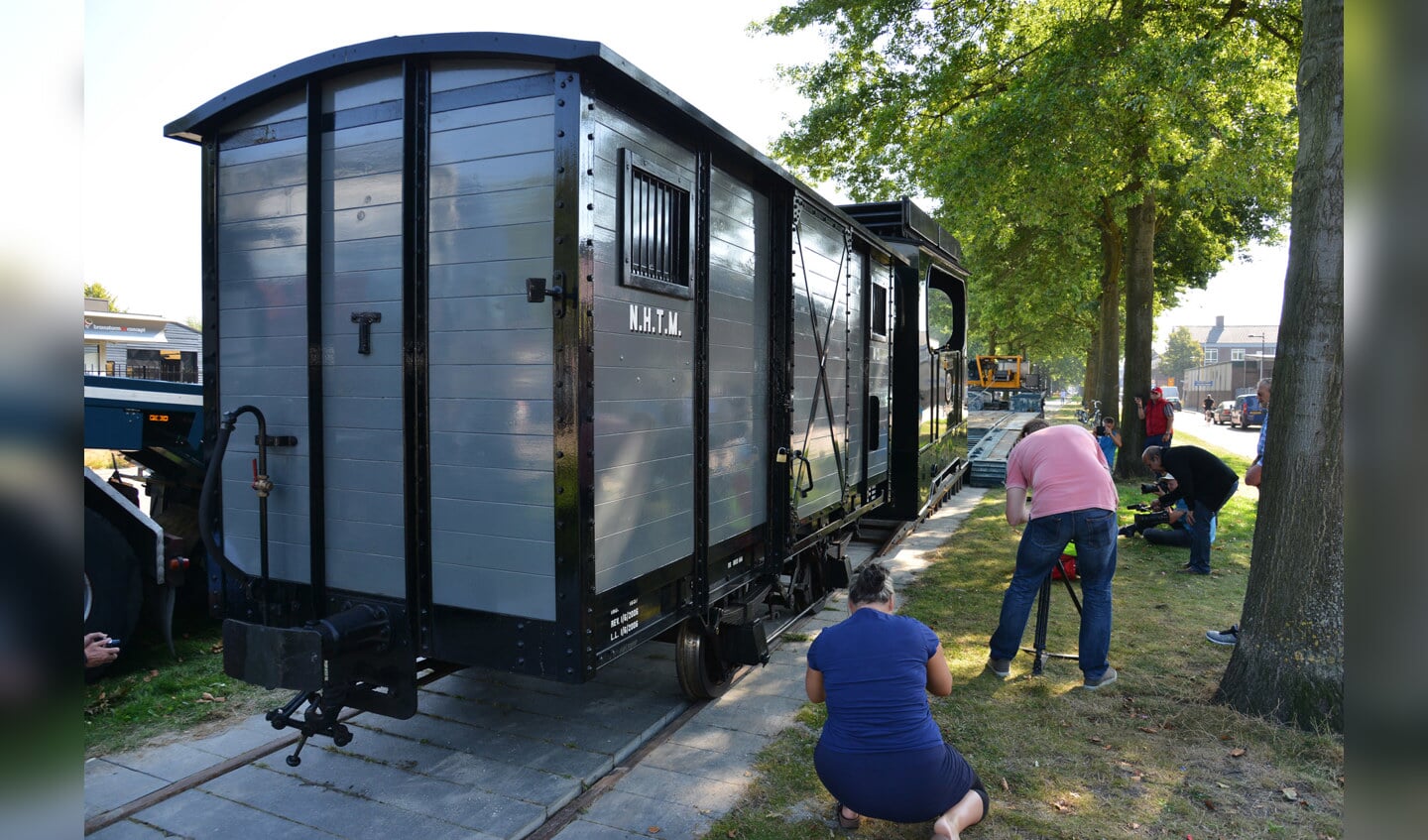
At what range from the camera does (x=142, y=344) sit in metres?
34.4

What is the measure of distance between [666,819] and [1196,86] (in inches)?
393

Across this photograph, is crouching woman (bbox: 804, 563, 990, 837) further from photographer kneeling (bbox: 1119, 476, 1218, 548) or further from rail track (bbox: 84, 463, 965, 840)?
photographer kneeling (bbox: 1119, 476, 1218, 548)

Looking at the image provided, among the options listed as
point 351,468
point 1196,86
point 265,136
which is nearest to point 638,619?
point 351,468

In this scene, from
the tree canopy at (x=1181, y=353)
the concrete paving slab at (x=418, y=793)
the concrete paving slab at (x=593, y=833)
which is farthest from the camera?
the tree canopy at (x=1181, y=353)

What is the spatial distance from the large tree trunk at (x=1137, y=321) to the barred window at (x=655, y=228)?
13.1 meters

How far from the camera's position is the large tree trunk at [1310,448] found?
4.56 m

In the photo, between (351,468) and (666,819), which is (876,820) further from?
(351,468)

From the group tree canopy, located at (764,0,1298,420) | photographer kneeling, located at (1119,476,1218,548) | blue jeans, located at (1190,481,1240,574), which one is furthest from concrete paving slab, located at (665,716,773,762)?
tree canopy, located at (764,0,1298,420)

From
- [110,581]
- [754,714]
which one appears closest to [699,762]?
[754,714]

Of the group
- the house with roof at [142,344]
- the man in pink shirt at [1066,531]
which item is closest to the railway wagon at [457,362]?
the man in pink shirt at [1066,531]

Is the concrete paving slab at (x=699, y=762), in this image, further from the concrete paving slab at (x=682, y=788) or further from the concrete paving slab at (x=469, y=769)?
the concrete paving slab at (x=469, y=769)

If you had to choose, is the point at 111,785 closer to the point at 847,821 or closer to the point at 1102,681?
the point at 847,821

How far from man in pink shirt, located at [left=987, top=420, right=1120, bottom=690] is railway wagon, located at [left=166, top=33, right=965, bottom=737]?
7.14 feet

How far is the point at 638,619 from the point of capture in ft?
13.4
